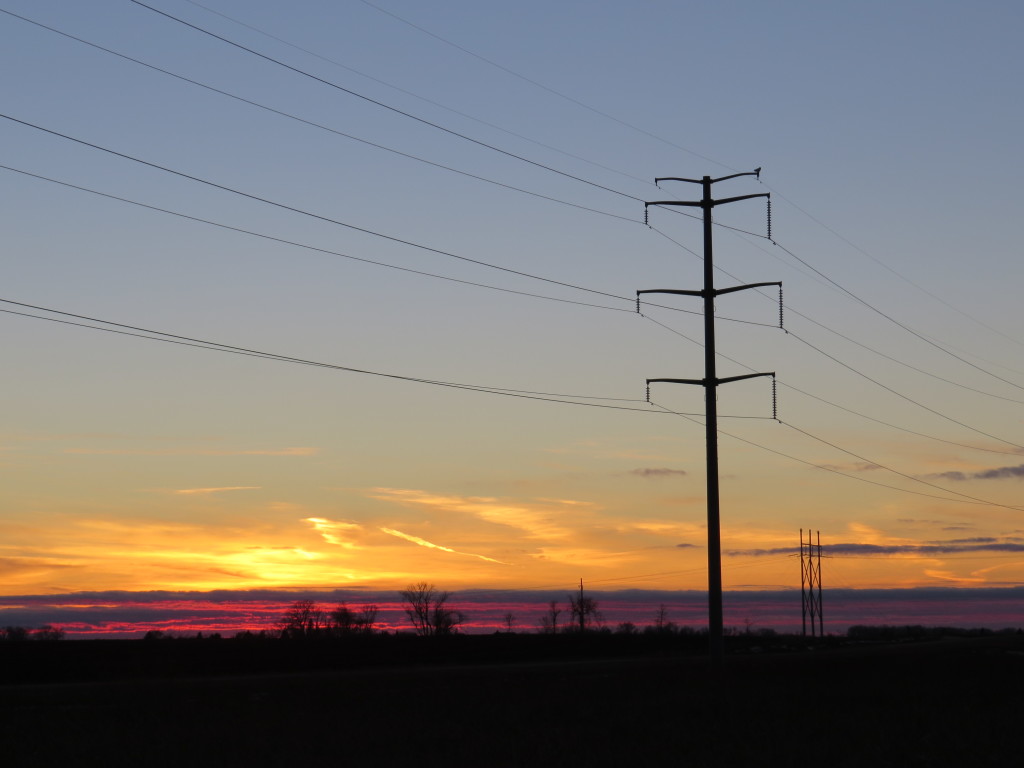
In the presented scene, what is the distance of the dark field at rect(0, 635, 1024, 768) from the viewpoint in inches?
963

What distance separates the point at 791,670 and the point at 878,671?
3.70 metres

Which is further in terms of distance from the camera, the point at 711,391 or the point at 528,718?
the point at 711,391

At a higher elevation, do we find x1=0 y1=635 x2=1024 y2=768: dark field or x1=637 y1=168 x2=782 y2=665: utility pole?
x1=637 y1=168 x2=782 y2=665: utility pole

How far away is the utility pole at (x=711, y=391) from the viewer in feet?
130

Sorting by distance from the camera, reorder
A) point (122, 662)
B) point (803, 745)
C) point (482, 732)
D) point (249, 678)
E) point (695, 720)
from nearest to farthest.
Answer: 1. point (803, 745)
2. point (482, 732)
3. point (695, 720)
4. point (249, 678)
5. point (122, 662)

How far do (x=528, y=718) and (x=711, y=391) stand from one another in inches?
588

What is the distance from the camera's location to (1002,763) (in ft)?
78.5

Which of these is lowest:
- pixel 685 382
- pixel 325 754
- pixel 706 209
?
pixel 325 754

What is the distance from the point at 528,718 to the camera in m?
30.8

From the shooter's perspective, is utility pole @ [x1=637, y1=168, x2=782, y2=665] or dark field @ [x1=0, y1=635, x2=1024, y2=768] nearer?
dark field @ [x1=0, y1=635, x2=1024, y2=768]

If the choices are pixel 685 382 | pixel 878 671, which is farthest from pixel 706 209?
pixel 878 671

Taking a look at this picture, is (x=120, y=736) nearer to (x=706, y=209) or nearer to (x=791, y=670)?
(x=706, y=209)

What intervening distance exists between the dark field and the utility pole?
7.96 feet

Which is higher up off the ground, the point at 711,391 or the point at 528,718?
the point at 711,391
